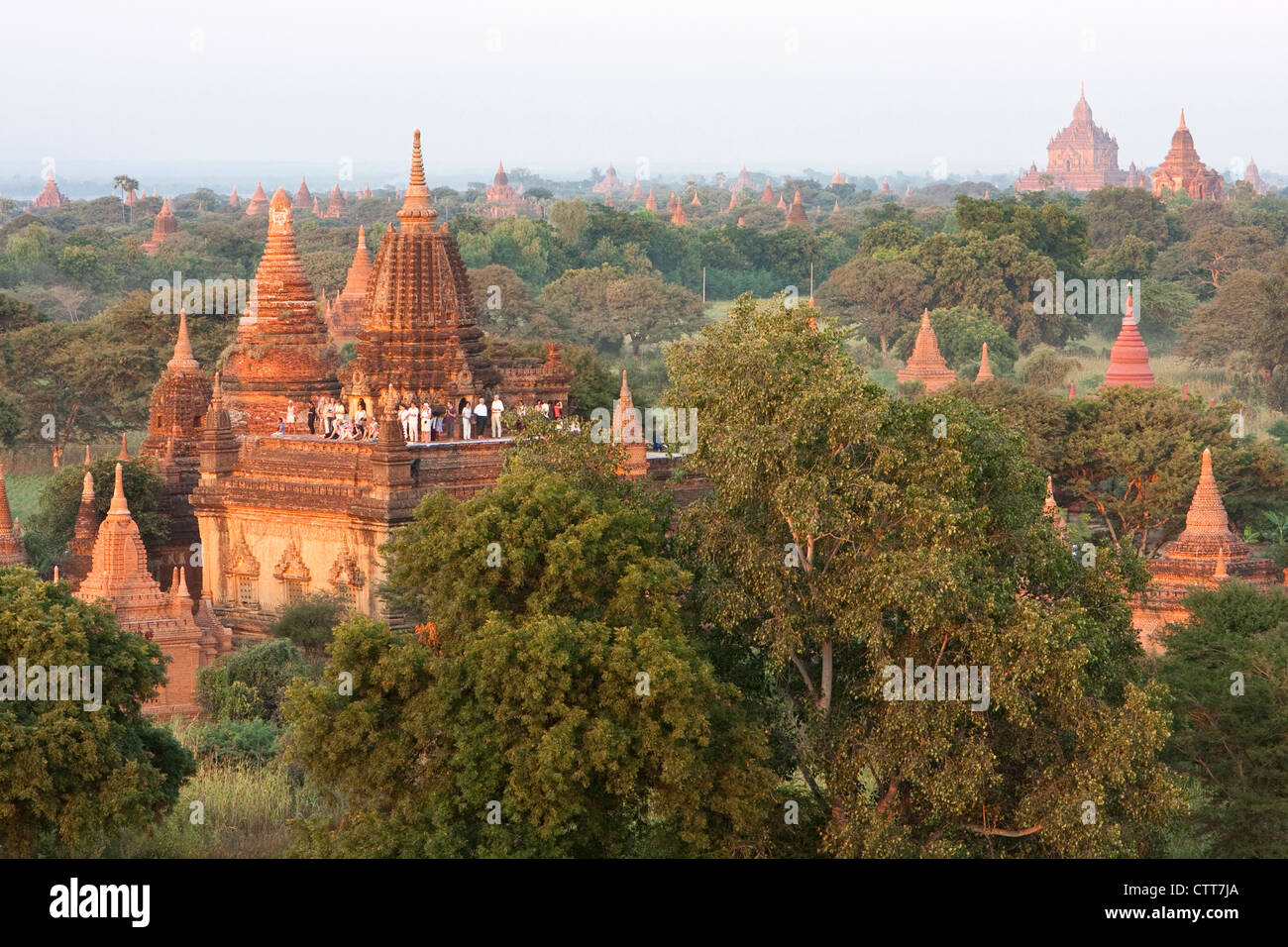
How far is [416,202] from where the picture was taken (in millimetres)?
45312

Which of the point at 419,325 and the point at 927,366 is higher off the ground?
the point at 419,325

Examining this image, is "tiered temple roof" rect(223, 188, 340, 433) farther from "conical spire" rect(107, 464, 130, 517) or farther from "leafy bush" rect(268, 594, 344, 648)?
"conical spire" rect(107, 464, 130, 517)

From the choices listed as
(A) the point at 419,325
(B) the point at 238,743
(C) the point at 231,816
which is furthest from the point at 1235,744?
(A) the point at 419,325

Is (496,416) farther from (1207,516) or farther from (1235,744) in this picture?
(1235,744)

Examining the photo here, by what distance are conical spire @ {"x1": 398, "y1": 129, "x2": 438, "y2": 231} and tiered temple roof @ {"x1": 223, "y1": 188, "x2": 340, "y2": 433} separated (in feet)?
11.7

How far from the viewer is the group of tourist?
41.2 m

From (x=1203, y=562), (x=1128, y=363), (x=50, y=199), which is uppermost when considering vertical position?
(x=1128, y=363)

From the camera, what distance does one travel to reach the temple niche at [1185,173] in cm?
16900

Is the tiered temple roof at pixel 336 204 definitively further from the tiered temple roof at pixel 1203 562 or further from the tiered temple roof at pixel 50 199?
the tiered temple roof at pixel 1203 562

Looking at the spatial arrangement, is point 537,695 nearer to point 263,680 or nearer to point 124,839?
point 124,839

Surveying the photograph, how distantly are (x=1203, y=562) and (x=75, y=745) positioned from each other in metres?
19.2

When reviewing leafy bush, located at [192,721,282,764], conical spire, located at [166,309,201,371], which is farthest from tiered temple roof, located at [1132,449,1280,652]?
conical spire, located at [166,309,201,371]
